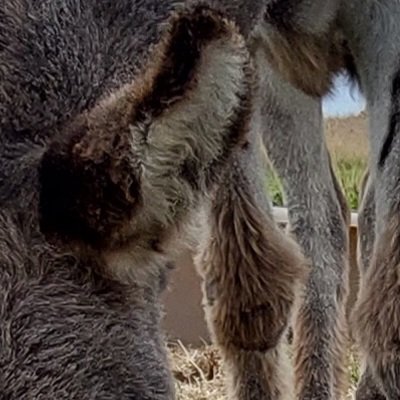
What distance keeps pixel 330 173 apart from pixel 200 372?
832mm

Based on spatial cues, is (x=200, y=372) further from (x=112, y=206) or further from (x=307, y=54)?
(x=112, y=206)

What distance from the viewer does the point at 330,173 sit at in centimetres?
352

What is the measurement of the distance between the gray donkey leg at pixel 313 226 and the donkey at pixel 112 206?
67.3 inches

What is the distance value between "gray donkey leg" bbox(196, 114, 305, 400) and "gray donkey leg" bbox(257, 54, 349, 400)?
0.68 feet

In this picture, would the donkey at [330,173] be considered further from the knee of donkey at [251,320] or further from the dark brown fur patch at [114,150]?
the dark brown fur patch at [114,150]

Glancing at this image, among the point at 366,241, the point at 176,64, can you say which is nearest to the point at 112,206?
the point at 176,64

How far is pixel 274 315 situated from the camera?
9.64ft

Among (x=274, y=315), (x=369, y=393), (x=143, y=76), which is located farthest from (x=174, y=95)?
(x=369, y=393)

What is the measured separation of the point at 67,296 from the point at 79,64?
0.45 metres

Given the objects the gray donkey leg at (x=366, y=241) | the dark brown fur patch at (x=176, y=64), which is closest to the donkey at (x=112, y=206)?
the dark brown fur patch at (x=176, y=64)

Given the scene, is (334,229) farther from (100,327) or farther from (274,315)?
(100,327)

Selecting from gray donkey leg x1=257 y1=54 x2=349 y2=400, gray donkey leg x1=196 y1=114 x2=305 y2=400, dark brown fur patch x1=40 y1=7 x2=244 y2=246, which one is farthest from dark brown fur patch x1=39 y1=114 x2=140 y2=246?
gray donkey leg x1=257 y1=54 x2=349 y2=400

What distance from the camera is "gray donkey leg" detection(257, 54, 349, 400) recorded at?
131 inches

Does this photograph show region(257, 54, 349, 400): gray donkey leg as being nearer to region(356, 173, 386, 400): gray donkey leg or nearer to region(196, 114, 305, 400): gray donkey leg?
region(356, 173, 386, 400): gray donkey leg
